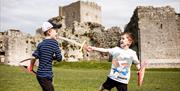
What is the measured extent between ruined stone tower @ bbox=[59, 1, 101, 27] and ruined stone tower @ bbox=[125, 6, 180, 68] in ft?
116

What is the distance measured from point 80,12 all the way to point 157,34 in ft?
120

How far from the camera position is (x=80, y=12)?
75.0 metres

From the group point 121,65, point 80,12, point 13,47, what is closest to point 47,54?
point 121,65

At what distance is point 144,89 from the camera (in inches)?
471

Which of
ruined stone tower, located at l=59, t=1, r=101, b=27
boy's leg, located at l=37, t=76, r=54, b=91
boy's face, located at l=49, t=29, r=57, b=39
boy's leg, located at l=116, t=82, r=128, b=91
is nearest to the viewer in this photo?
boy's leg, located at l=37, t=76, r=54, b=91

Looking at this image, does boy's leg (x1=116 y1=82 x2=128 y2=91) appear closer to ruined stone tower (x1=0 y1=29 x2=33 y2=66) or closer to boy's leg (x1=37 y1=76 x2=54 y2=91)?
boy's leg (x1=37 y1=76 x2=54 y2=91)

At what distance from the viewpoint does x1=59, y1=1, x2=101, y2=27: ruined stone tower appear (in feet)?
247

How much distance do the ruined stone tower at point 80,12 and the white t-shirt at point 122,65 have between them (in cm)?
6771

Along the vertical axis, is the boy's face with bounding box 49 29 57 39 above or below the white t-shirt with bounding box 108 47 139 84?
above

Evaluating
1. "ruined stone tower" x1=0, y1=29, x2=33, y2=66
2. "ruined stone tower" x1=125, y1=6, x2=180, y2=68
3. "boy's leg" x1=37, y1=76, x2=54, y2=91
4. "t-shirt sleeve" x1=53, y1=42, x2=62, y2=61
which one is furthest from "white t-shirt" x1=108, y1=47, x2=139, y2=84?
"ruined stone tower" x1=0, y1=29, x2=33, y2=66

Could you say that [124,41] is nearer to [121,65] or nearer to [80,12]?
[121,65]

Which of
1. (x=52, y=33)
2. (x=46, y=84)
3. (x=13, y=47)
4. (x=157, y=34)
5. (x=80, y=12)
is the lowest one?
(x=46, y=84)

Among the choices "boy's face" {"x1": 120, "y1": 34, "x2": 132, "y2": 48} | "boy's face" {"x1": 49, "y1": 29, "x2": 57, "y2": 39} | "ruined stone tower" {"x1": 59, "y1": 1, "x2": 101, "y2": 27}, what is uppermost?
"ruined stone tower" {"x1": 59, "y1": 1, "x2": 101, "y2": 27}

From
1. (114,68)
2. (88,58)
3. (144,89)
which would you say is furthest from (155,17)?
(114,68)
